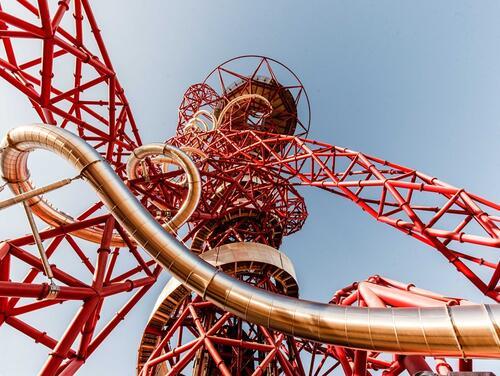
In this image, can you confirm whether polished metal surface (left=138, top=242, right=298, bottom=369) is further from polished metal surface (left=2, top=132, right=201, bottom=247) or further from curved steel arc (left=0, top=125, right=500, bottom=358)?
curved steel arc (left=0, top=125, right=500, bottom=358)

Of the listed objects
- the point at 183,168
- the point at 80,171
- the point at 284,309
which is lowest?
the point at 284,309

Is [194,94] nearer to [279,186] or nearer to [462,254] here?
[279,186]

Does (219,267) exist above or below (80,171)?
above

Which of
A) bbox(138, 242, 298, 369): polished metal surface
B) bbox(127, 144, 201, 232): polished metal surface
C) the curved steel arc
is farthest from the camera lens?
bbox(138, 242, 298, 369): polished metal surface

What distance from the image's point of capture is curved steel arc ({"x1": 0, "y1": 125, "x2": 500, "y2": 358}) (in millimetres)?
4797

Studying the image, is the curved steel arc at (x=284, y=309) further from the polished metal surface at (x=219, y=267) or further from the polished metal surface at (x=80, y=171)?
the polished metal surface at (x=219, y=267)

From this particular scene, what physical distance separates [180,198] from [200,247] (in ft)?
15.5

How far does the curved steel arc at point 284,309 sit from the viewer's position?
4.80m

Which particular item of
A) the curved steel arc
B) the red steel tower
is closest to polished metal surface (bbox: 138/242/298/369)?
the red steel tower

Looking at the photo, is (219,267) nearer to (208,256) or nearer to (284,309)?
(208,256)

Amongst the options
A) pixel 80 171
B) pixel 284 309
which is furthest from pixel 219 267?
pixel 284 309

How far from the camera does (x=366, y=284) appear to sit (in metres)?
7.01

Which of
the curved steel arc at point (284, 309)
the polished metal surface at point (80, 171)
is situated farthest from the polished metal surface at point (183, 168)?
the curved steel arc at point (284, 309)

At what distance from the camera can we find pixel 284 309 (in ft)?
20.1
